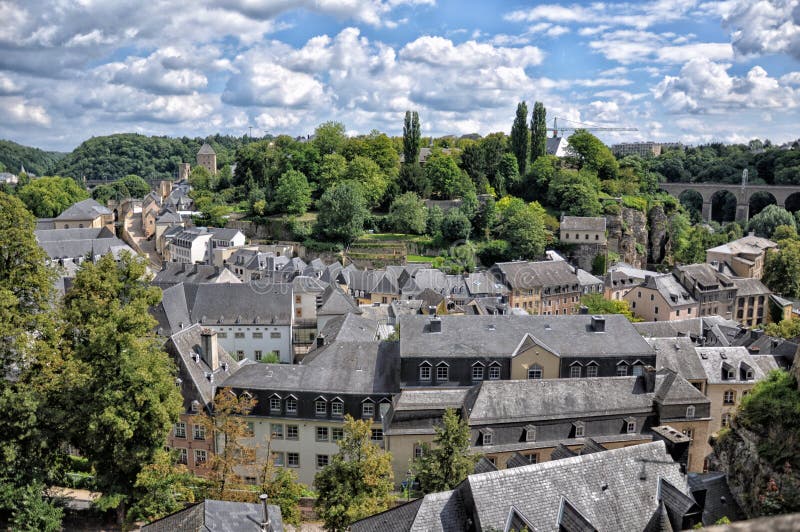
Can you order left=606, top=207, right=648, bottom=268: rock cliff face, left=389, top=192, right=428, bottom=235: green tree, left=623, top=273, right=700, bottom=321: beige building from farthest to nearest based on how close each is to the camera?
1. left=606, top=207, right=648, bottom=268: rock cliff face
2. left=389, top=192, right=428, bottom=235: green tree
3. left=623, top=273, right=700, bottom=321: beige building

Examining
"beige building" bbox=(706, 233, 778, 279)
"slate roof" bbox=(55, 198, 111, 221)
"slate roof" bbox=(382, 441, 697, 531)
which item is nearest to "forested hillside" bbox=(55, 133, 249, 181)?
"slate roof" bbox=(55, 198, 111, 221)

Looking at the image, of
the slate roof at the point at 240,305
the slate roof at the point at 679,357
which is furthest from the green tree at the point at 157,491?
the slate roof at the point at 679,357

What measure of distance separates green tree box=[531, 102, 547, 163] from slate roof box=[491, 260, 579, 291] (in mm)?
29777

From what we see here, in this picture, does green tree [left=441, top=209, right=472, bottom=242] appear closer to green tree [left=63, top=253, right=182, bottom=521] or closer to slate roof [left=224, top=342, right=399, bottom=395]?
slate roof [left=224, top=342, right=399, bottom=395]

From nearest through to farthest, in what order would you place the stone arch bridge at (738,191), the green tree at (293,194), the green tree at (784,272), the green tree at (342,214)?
the green tree at (784,272), the green tree at (342,214), the green tree at (293,194), the stone arch bridge at (738,191)

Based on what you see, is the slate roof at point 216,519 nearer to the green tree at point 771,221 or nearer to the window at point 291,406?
the window at point 291,406

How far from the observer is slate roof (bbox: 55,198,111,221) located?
3477 inches

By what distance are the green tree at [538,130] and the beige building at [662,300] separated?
3263cm

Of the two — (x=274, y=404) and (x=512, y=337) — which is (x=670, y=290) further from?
(x=274, y=404)

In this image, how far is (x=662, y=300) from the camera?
6206cm

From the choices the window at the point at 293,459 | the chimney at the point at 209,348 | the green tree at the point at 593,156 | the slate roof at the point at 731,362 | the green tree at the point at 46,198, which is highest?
the green tree at the point at 593,156

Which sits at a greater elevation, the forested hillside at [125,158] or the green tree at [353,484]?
the forested hillside at [125,158]

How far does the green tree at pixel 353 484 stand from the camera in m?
20.7

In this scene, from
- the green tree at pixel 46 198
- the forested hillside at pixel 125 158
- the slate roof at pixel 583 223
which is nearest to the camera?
the slate roof at pixel 583 223
